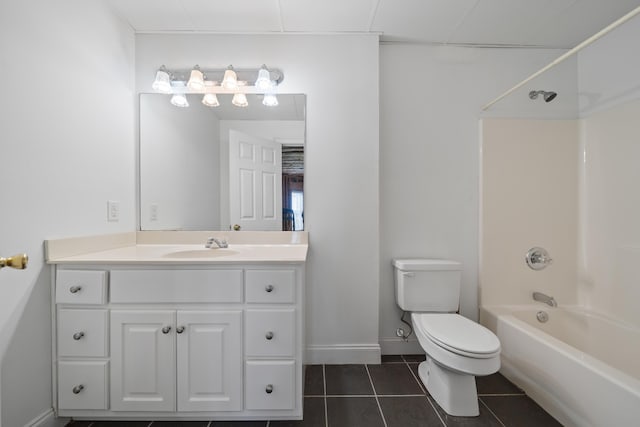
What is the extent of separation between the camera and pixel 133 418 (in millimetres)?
1272

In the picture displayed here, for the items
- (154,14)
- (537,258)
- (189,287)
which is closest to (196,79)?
(154,14)

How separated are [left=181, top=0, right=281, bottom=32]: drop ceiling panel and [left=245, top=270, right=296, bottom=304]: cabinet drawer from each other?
60.5 inches

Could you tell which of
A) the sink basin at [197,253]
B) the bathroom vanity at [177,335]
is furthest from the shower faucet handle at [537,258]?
the sink basin at [197,253]

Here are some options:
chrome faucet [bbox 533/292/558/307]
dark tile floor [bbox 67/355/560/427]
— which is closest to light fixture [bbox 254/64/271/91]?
dark tile floor [bbox 67/355/560/427]

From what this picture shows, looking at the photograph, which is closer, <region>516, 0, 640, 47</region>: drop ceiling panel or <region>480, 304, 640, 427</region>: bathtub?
<region>480, 304, 640, 427</region>: bathtub

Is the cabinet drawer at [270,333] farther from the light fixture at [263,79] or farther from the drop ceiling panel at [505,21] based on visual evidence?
the drop ceiling panel at [505,21]

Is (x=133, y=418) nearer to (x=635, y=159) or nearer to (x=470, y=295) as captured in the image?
Answer: (x=470, y=295)

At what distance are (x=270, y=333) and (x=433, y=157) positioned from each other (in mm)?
1586

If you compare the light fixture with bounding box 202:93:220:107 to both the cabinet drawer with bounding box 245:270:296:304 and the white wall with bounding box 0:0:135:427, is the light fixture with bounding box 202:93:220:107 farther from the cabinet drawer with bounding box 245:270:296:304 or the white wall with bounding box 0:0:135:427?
the cabinet drawer with bounding box 245:270:296:304

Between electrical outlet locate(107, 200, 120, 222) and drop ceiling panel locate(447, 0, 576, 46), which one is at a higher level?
drop ceiling panel locate(447, 0, 576, 46)

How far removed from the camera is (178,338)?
123 cm

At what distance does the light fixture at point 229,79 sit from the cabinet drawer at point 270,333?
1.42 m

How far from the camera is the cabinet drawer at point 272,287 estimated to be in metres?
1.23

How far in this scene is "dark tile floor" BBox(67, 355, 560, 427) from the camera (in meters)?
1.28
